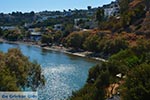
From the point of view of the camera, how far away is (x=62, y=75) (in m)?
→ 48.8

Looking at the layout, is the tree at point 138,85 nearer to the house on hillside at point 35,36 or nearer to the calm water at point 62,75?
the calm water at point 62,75

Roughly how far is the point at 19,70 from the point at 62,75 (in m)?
23.9

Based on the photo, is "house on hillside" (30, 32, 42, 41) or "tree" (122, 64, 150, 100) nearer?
"tree" (122, 64, 150, 100)

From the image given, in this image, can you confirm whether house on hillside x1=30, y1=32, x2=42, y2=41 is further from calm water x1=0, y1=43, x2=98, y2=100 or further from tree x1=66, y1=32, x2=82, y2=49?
calm water x1=0, y1=43, x2=98, y2=100

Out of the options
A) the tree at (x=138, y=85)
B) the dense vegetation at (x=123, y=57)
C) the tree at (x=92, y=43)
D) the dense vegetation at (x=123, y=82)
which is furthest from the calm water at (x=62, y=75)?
the tree at (x=138, y=85)

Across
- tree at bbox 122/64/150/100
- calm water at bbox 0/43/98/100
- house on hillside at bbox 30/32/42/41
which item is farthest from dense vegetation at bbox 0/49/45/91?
house on hillside at bbox 30/32/42/41

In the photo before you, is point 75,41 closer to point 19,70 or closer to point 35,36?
point 35,36

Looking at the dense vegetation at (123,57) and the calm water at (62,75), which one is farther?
the calm water at (62,75)

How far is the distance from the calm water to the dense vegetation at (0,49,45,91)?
7438mm

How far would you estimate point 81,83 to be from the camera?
135 feet

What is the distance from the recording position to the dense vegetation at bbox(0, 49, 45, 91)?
2388 centimetres

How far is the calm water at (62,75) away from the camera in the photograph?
36.6m

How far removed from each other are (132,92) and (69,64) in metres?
43.5

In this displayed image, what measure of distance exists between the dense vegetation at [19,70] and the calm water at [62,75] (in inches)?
293
